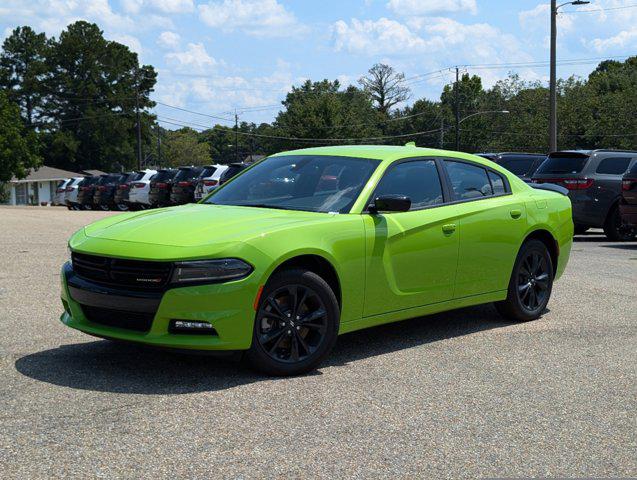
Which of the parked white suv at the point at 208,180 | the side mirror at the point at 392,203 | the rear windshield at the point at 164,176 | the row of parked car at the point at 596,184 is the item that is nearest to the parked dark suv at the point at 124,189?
the rear windshield at the point at 164,176

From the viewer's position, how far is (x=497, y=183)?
25.4 feet

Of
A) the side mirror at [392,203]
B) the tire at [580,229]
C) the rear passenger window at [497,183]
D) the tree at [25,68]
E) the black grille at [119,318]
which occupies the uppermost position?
the tree at [25,68]

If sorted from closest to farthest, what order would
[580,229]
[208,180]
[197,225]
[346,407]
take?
[346,407] < [197,225] < [580,229] < [208,180]

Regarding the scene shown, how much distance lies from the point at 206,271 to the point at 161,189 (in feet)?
95.4

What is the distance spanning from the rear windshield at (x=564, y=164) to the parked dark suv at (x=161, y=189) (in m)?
19.0

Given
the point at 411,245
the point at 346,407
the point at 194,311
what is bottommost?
the point at 346,407

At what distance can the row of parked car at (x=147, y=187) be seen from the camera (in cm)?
2977

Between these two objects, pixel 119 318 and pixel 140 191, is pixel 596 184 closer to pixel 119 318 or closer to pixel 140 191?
pixel 119 318

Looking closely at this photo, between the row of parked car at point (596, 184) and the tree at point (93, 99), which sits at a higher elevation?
the tree at point (93, 99)

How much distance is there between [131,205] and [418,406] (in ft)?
111

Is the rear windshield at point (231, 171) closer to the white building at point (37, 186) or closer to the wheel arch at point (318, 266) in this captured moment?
the wheel arch at point (318, 266)

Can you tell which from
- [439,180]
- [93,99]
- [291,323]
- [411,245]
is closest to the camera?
[291,323]

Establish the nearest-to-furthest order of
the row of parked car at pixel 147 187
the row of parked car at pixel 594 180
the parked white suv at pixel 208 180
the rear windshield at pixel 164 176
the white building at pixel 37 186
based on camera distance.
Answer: the row of parked car at pixel 594 180 → the parked white suv at pixel 208 180 → the row of parked car at pixel 147 187 → the rear windshield at pixel 164 176 → the white building at pixel 37 186

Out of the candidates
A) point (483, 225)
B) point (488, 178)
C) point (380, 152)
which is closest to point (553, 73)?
point (488, 178)
